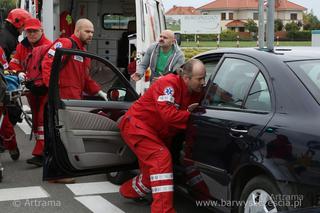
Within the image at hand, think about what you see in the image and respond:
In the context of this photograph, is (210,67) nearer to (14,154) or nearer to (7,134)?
(7,134)

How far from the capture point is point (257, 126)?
12.6ft

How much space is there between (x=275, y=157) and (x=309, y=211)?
0.94 metres

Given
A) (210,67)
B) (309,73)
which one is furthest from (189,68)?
(309,73)

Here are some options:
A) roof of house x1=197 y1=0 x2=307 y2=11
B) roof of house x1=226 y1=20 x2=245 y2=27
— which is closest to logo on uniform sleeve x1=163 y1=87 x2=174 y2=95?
roof of house x1=226 y1=20 x2=245 y2=27

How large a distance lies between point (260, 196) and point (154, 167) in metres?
1.15

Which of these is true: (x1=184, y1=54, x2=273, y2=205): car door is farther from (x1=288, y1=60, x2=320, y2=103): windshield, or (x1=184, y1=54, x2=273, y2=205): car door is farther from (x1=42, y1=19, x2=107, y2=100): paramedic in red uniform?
(x1=42, y1=19, x2=107, y2=100): paramedic in red uniform

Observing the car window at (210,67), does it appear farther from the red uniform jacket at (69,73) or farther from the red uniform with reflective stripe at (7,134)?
the red uniform with reflective stripe at (7,134)

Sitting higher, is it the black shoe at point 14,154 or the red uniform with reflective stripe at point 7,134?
the red uniform with reflective stripe at point 7,134

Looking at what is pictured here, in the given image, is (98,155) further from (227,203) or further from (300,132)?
(300,132)

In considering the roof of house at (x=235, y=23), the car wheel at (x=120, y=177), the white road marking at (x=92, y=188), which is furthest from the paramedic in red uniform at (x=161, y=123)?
the roof of house at (x=235, y=23)

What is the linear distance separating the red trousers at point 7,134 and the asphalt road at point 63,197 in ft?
1.83

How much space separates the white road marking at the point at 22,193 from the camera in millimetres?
5934

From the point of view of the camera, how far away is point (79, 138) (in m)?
5.29

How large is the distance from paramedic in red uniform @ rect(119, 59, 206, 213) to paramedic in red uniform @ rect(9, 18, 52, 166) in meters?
2.33
